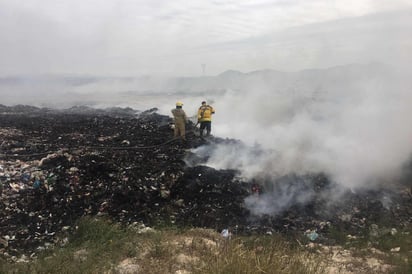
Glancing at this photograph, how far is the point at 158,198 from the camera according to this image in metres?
9.02

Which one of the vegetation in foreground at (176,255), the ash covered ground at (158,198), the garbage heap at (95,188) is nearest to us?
the vegetation in foreground at (176,255)

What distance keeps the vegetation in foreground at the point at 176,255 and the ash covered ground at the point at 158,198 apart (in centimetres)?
61

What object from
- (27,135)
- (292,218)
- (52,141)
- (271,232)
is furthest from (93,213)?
(27,135)

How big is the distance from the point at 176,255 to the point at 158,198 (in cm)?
372

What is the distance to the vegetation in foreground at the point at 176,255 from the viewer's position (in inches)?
143

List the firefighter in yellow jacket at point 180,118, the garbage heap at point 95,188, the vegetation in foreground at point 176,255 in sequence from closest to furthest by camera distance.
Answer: the vegetation in foreground at point 176,255 < the garbage heap at point 95,188 < the firefighter in yellow jacket at point 180,118

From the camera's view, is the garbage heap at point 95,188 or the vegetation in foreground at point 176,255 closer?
the vegetation in foreground at point 176,255

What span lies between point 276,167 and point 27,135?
9646mm

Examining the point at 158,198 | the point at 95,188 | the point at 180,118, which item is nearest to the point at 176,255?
the point at 158,198

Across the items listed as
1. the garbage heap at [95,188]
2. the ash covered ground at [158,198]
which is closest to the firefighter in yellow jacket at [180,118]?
the garbage heap at [95,188]

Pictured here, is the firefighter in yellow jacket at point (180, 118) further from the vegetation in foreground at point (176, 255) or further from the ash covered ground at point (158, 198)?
the vegetation in foreground at point (176, 255)

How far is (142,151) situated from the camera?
12.5m

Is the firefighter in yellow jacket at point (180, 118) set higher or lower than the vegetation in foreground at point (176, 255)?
higher

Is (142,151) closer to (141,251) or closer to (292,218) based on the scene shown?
(292,218)
